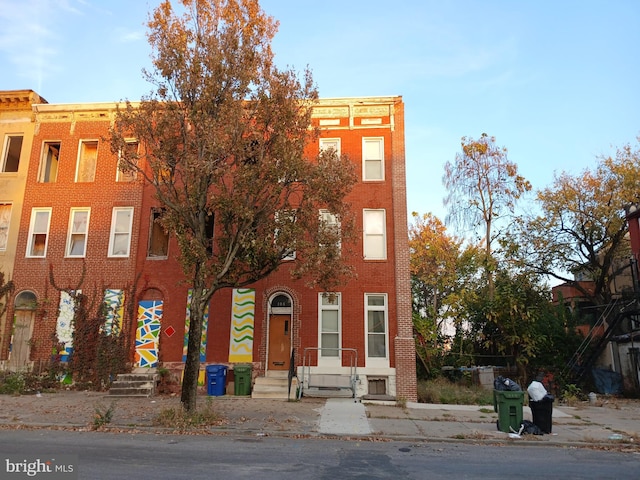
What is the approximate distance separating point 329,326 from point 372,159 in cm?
659

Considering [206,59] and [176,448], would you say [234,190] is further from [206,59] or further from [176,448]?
[176,448]

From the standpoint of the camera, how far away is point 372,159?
60.3 ft

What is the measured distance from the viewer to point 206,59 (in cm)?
1212

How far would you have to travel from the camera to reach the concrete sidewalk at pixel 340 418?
10.2 meters

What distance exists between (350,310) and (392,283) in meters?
1.80

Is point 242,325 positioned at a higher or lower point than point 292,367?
higher

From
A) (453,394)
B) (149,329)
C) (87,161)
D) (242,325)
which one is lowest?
(453,394)

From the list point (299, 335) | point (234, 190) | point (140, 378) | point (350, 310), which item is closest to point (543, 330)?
point (350, 310)

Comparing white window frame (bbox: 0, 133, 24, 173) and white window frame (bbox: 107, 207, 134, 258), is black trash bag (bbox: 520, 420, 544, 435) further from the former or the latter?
white window frame (bbox: 0, 133, 24, 173)

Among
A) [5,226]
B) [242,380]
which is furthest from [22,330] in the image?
[242,380]

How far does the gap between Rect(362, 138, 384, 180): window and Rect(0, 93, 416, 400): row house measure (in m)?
0.06

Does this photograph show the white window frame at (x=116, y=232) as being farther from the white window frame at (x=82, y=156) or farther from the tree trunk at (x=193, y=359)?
the tree trunk at (x=193, y=359)

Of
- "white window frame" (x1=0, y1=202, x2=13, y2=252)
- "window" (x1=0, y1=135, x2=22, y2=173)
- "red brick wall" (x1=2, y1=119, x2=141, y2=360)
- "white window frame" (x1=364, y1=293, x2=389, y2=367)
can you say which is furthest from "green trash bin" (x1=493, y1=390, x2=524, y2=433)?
"window" (x1=0, y1=135, x2=22, y2=173)

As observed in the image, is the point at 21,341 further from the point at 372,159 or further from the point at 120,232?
the point at 372,159
